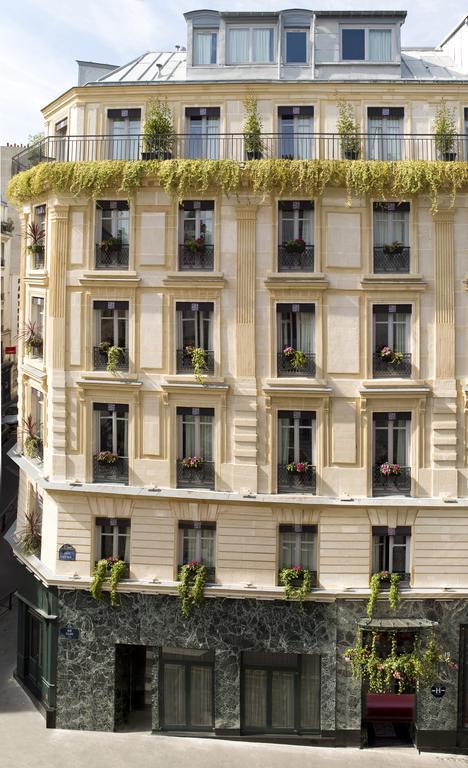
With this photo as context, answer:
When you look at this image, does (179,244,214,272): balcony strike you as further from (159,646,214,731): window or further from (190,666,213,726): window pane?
(190,666,213,726): window pane

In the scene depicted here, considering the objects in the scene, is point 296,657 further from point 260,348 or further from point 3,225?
point 3,225

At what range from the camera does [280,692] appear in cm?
2492

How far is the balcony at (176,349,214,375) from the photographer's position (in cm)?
2444

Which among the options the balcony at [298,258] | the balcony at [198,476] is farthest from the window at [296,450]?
the balcony at [298,258]

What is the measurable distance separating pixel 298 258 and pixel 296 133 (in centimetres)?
413

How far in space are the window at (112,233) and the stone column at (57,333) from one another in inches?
43.7

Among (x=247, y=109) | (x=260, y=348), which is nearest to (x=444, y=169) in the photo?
(x=247, y=109)

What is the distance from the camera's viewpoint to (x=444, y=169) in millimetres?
23562

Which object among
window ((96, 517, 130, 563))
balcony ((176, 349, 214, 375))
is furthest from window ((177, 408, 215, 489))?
window ((96, 517, 130, 563))

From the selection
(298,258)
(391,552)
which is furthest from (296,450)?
(298,258)

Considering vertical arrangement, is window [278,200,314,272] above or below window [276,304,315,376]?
above

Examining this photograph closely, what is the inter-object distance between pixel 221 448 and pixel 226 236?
6851 millimetres

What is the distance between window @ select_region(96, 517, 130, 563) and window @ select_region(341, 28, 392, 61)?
1747cm

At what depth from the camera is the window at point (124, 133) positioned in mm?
Answer: 24969
